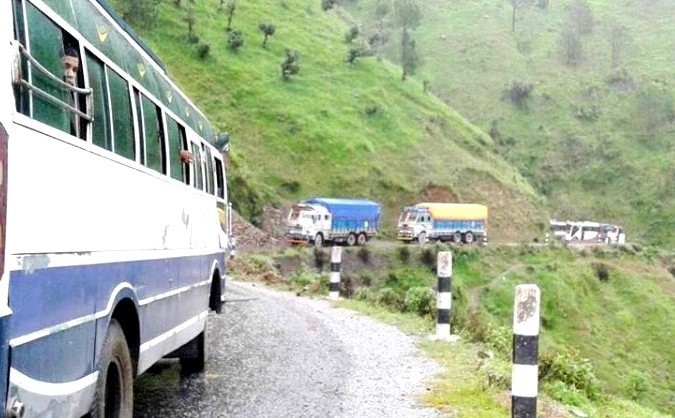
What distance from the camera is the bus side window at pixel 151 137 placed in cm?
623

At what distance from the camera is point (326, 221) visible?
156 ft

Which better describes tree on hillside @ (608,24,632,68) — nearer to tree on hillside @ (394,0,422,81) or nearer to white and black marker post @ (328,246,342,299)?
tree on hillside @ (394,0,422,81)

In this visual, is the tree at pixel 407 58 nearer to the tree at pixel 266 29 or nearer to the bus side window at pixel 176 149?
the tree at pixel 266 29

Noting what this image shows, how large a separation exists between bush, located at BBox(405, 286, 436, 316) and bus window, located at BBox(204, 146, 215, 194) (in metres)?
5.58

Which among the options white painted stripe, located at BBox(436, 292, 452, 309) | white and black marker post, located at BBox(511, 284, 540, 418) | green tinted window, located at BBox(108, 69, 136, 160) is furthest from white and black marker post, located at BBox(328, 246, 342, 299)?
green tinted window, located at BBox(108, 69, 136, 160)

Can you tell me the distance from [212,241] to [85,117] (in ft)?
17.3

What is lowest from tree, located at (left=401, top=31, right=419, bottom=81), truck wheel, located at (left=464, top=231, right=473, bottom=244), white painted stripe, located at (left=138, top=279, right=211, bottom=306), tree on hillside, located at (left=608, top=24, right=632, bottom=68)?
white painted stripe, located at (left=138, top=279, right=211, bottom=306)

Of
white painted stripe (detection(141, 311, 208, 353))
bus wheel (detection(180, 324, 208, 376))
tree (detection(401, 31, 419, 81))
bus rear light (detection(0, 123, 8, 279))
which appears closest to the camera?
bus rear light (detection(0, 123, 8, 279))

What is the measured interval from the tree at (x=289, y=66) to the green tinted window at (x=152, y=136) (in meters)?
60.4

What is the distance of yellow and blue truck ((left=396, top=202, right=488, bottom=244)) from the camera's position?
175ft

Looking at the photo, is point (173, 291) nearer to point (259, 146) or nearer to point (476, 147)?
point (259, 146)

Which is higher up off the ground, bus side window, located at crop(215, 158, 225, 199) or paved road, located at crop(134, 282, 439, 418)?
bus side window, located at crop(215, 158, 225, 199)

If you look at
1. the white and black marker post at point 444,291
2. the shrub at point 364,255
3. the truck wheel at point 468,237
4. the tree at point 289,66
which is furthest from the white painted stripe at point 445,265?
the tree at point 289,66

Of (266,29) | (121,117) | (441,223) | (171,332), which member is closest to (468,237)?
(441,223)
